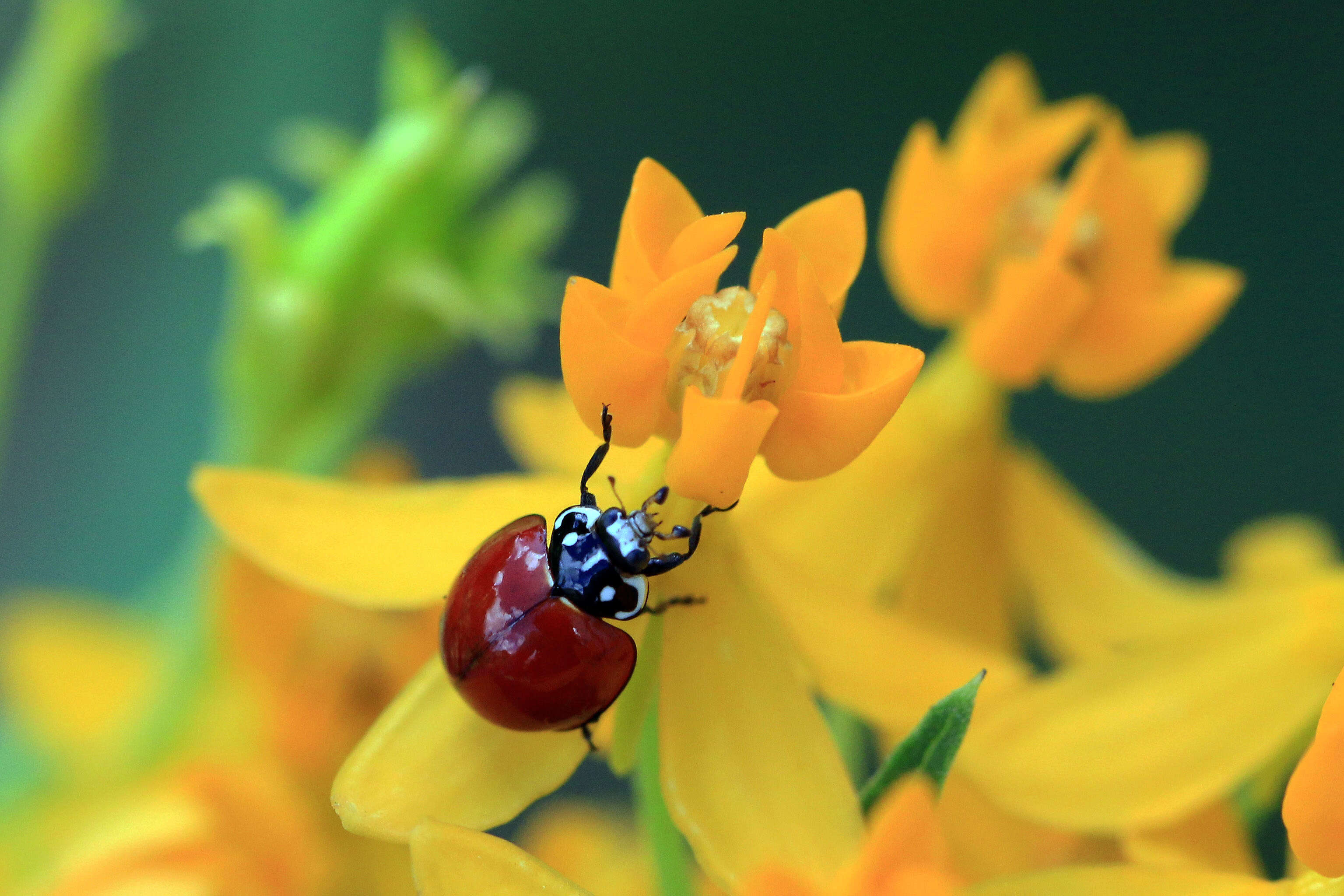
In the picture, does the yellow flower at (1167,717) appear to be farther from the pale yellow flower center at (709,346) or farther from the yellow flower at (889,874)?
the pale yellow flower center at (709,346)

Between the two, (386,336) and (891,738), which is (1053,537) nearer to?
(891,738)

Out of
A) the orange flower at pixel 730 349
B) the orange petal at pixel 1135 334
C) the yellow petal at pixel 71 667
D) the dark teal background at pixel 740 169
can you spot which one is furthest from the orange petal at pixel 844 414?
the dark teal background at pixel 740 169

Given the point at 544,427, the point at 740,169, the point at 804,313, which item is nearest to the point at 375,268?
the point at 544,427

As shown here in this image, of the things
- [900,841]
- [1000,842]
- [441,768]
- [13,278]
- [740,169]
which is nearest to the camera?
[900,841]

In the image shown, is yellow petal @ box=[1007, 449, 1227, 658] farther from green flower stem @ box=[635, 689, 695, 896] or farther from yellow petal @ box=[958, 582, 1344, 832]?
green flower stem @ box=[635, 689, 695, 896]

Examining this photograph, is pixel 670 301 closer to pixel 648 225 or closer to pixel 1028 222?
pixel 648 225

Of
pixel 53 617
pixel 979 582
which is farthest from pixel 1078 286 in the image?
pixel 53 617

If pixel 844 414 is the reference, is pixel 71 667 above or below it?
below

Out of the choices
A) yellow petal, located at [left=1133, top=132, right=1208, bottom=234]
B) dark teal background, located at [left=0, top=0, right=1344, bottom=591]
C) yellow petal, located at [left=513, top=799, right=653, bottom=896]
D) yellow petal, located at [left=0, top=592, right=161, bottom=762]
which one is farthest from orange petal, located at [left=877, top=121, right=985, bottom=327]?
dark teal background, located at [left=0, top=0, right=1344, bottom=591]
